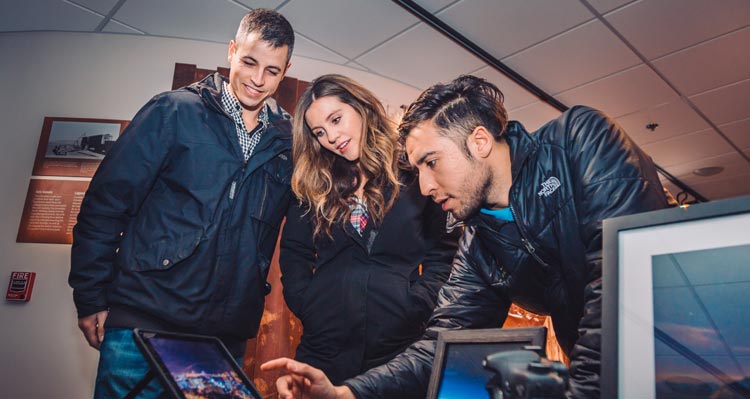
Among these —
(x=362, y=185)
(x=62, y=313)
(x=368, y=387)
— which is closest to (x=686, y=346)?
(x=368, y=387)

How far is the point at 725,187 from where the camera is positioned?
6.55m

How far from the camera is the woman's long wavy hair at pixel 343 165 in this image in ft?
5.71

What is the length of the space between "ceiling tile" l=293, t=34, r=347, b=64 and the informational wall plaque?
5.64ft

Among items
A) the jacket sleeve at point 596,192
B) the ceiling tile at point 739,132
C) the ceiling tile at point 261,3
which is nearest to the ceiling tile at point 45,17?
the ceiling tile at point 261,3

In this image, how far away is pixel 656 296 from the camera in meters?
0.53

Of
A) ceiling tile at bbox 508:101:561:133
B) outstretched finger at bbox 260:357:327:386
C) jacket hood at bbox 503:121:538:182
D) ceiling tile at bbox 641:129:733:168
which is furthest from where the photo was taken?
ceiling tile at bbox 641:129:733:168

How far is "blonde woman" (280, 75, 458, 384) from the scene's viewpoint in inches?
59.3

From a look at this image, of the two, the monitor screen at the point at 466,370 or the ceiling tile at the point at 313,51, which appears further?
the ceiling tile at the point at 313,51

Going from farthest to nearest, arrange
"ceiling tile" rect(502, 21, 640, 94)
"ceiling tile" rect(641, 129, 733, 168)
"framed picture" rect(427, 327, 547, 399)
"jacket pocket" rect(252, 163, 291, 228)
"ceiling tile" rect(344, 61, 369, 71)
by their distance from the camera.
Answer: "ceiling tile" rect(641, 129, 733, 168), "ceiling tile" rect(344, 61, 369, 71), "ceiling tile" rect(502, 21, 640, 94), "jacket pocket" rect(252, 163, 291, 228), "framed picture" rect(427, 327, 547, 399)

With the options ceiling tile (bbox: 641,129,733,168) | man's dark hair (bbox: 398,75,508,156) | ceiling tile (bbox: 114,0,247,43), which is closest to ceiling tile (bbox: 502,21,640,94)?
ceiling tile (bbox: 641,129,733,168)

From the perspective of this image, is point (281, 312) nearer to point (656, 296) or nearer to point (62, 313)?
point (62, 313)

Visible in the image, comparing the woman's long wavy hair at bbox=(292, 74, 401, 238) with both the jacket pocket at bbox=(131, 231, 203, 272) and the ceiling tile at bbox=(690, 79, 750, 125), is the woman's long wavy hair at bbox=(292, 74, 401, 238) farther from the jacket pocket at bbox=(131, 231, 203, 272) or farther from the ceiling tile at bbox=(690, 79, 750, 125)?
the ceiling tile at bbox=(690, 79, 750, 125)

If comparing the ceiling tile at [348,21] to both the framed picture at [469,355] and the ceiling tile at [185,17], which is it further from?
the framed picture at [469,355]

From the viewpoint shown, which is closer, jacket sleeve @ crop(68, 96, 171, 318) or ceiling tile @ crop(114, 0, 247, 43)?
jacket sleeve @ crop(68, 96, 171, 318)
